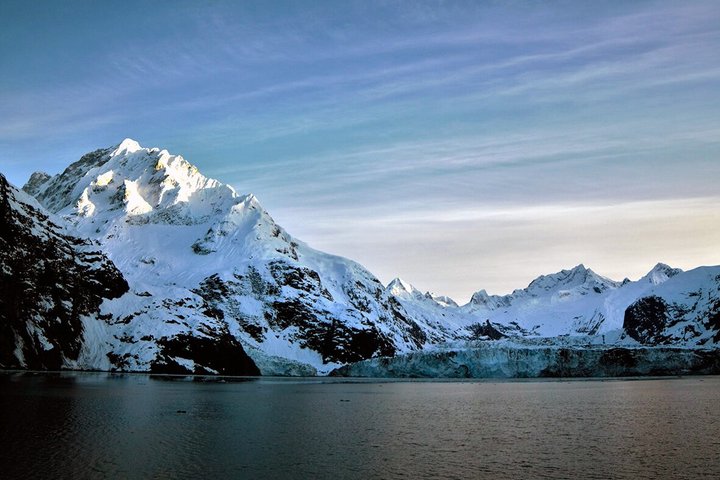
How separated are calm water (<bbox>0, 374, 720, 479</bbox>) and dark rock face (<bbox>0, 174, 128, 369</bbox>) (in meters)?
75.2

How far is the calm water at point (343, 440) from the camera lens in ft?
114

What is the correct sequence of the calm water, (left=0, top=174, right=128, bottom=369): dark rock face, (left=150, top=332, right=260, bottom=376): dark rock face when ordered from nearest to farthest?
the calm water → (left=0, top=174, right=128, bottom=369): dark rock face → (left=150, top=332, right=260, bottom=376): dark rock face

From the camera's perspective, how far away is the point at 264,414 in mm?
65750

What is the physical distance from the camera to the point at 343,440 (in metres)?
47.3

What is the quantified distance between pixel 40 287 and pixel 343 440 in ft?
445

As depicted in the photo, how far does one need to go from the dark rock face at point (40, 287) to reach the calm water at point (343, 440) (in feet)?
247

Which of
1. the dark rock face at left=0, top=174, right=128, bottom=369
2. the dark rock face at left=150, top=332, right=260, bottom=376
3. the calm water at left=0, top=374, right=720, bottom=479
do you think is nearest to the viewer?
the calm water at left=0, top=374, right=720, bottom=479

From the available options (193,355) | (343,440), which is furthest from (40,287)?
(343,440)

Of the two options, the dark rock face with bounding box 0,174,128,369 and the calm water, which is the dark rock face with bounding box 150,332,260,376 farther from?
the calm water

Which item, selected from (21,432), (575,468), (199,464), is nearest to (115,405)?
(21,432)

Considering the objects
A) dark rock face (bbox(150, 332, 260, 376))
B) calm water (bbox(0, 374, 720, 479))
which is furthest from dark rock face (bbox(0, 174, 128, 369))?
calm water (bbox(0, 374, 720, 479))

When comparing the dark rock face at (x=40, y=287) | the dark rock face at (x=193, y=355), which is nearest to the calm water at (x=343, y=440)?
the dark rock face at (x=40, y=287)

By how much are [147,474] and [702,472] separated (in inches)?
1183

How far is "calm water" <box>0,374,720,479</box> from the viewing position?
34.6 metres
